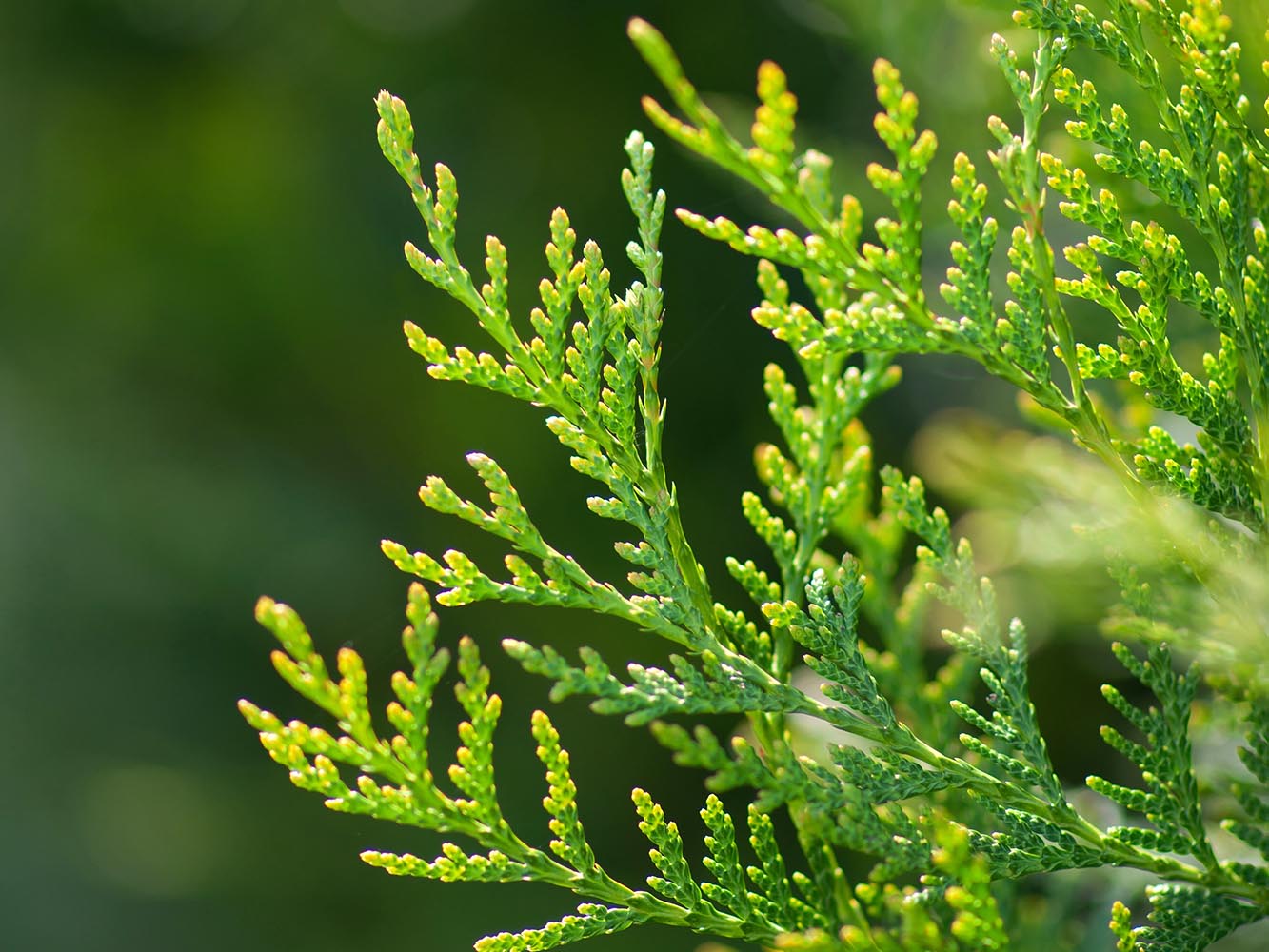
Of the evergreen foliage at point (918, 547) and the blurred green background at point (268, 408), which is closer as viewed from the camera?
the evergreen foliage at point (918, 547)

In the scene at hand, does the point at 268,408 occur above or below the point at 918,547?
above

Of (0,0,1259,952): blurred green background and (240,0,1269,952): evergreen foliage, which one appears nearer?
(240,0,1269,952): evergreen foliage

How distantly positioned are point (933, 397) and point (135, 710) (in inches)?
120

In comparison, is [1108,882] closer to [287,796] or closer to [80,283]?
[287,796]

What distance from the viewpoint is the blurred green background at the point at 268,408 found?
311 centimetres

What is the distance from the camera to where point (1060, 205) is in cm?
97

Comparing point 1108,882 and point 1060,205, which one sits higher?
point 1060,205

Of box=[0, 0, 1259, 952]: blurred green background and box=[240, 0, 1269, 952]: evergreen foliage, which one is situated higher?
box=[0, 0, 1259, 952]: blurred green background

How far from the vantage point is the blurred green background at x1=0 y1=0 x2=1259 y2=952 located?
311 centimetres

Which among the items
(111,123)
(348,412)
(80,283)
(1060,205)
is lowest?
(1060,205)

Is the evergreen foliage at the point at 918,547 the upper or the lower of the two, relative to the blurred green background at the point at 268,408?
lower

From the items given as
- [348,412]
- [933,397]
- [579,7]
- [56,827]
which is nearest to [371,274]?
[348,412]

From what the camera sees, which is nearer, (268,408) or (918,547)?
(918,547)

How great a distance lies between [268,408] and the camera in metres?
3.81
